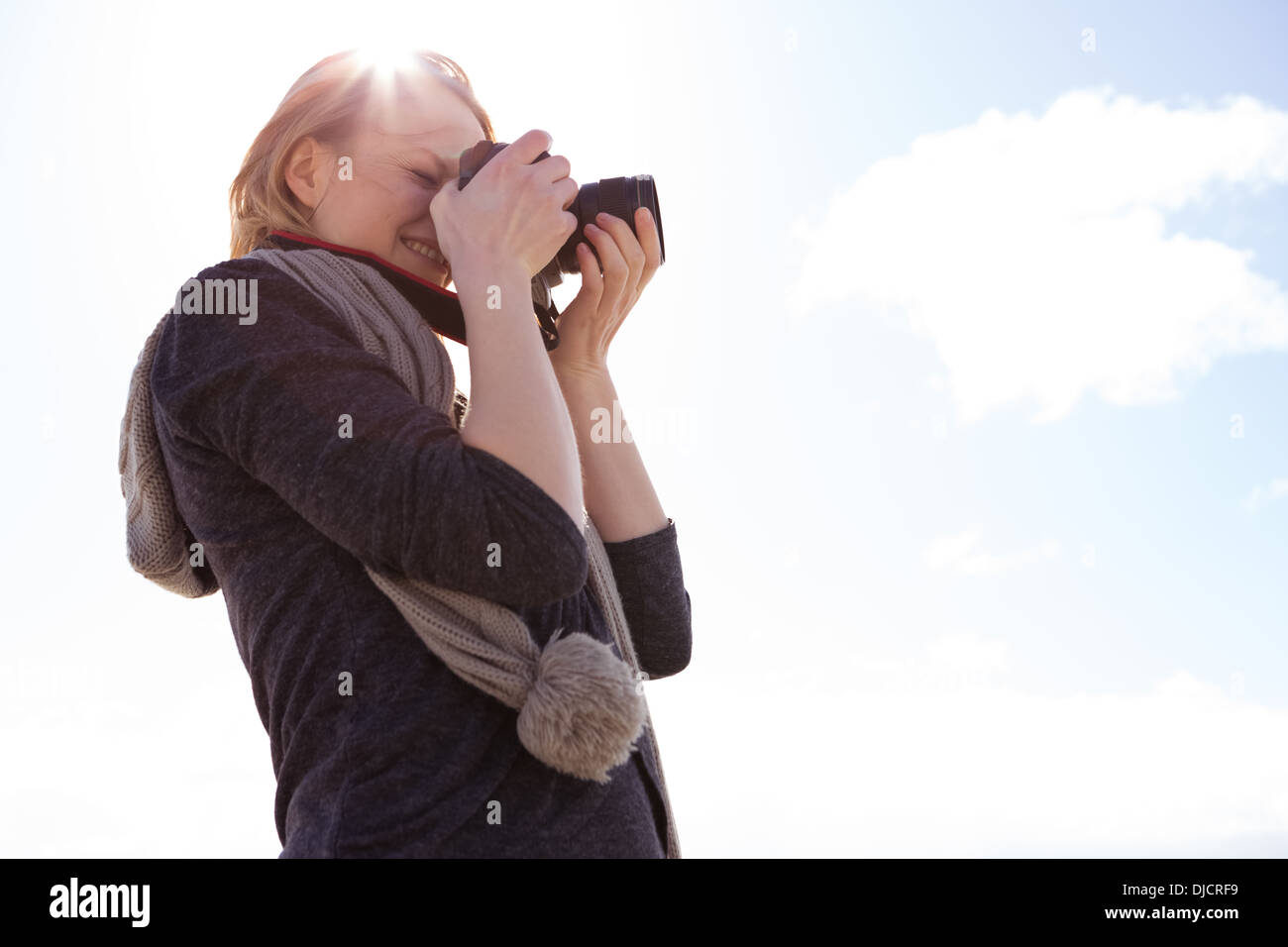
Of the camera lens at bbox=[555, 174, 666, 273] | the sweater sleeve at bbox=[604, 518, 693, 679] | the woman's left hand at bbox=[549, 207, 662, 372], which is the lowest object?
the sweater sleeve at bbox=[604, 518, 693, 679]

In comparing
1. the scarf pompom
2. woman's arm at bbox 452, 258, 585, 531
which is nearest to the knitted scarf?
the scarf pompom

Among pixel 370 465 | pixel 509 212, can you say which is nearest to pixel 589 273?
pixel 509 212

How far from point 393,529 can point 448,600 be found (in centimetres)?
11

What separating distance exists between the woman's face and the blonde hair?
0.02m

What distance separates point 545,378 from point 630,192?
1.48 ft

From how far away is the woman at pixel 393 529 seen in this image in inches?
43.0

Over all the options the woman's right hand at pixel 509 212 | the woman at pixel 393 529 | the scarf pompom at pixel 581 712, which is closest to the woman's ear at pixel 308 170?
the woman at pixel 393 529

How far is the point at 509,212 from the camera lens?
1329 mm

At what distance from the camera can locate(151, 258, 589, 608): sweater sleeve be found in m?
1.09

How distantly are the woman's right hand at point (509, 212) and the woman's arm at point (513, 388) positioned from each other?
22 mm

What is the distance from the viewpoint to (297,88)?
156 centimetres

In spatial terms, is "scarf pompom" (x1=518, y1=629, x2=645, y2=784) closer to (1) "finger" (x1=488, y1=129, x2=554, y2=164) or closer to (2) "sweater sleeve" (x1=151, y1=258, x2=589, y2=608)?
(2) "sweater sleeve" (x1=151, y1=258, x2=589, y2=608)
